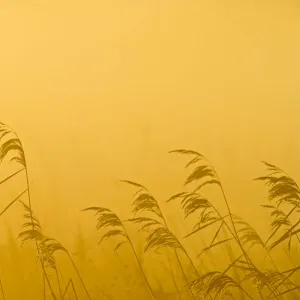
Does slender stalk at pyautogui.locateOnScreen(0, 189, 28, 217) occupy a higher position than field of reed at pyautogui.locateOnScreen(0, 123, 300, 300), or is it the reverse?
slender stalk at pyautogui.locateOnScreen(0, 189, 28, 217)

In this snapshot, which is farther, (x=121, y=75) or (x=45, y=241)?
(x=121, y=75)

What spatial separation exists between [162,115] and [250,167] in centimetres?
49

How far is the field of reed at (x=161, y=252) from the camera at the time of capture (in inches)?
78.3

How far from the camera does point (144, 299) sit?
200 cm

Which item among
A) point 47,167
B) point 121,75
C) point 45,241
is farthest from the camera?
point 121,75

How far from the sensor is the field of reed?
1989mm

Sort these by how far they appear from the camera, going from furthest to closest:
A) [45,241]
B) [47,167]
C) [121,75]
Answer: [121,75]
[47,167]
[45,241]

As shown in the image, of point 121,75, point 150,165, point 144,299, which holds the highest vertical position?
point 121,75

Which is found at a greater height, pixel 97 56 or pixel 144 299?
pixel 97 56

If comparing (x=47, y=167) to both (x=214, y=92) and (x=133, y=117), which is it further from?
(x=214, y=92)

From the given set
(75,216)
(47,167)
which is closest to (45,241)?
(75,216)

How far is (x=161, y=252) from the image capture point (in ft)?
6.73

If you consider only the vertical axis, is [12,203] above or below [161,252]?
above

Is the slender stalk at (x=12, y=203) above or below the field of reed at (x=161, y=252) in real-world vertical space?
above
